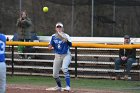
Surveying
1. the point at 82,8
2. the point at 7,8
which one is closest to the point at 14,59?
the point at 7,8

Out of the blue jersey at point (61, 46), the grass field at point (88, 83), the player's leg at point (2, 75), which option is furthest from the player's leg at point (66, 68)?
the player's leg at point (2, 75)

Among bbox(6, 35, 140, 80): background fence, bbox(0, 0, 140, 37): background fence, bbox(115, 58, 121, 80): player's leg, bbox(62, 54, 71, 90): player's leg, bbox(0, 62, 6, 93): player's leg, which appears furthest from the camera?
bbox(0, 0, 140, 37): background fence

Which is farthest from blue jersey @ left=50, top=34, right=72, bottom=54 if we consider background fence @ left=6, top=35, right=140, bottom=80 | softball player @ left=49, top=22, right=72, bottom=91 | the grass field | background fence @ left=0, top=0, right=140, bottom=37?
background fence @ left=0, top=0, right=140, bottom=37

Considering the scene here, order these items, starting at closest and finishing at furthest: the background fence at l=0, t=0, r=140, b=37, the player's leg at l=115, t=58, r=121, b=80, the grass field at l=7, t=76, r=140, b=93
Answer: the grass field at l=7, t=76, r=140, b=93, the player's leg at l=115, t=58, r=121, b=80, the background fence at l=0, t=0, r=140, b=37

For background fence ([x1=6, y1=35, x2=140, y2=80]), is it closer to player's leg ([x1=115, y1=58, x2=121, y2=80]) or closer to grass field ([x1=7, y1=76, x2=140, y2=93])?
player's leg ([x1=115, y1=58, x2=121, y2=80])

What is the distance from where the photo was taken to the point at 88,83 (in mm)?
14602

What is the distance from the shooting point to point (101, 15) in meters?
16.3

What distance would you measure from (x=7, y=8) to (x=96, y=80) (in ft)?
14.0

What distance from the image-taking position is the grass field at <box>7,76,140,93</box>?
1357 centimetres

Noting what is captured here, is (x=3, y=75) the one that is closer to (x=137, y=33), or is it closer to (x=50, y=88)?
(x=50, y=88)

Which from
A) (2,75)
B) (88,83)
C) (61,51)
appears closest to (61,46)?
(61,51)

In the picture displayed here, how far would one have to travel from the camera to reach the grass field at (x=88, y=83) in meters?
13.6

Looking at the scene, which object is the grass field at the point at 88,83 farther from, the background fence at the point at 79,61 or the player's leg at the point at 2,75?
the player's leg at the point at 2,75

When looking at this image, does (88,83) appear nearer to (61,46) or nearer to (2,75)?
(61,46)
